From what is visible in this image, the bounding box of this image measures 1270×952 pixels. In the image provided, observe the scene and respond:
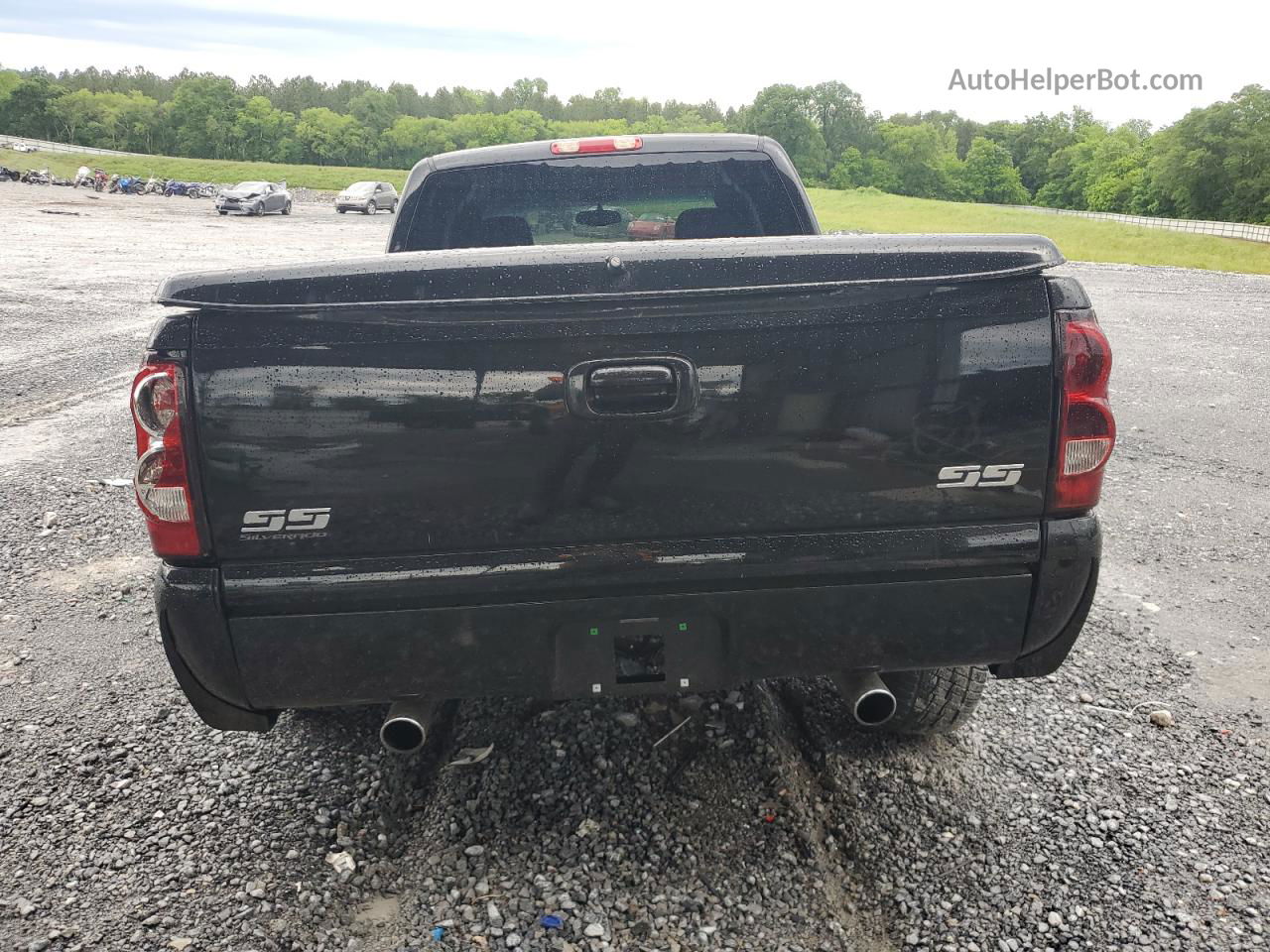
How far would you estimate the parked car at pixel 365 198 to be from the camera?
1783 inches

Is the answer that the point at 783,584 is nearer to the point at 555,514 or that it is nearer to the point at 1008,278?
the point at 555,514

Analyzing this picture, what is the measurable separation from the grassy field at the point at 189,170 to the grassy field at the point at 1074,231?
1566 inches

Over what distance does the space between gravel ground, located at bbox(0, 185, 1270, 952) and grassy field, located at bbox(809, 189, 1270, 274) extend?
2953 centimetres

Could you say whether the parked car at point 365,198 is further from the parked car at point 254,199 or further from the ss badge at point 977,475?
the ss badge at point 977,475

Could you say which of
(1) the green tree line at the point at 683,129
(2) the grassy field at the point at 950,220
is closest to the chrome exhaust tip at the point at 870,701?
(2) the grassy field at the point at 950,220

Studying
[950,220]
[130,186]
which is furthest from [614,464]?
[130,186]

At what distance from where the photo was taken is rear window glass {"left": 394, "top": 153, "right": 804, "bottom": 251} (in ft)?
14.1

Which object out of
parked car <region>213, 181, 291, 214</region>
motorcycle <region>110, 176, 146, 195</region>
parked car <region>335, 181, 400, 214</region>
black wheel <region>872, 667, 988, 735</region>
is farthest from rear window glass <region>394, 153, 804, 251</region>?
motorcycle <region>110, 176, 146, 195</region>

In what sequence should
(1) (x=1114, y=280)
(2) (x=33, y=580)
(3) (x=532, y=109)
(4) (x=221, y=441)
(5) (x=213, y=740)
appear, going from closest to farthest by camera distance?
(4) (x=221, y=441) < (5) (x=213, y=740) < (2) (x=33, y=580) < (1) (x=1114, y=280) < (3) (x=532, y=109)

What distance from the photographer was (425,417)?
227cm

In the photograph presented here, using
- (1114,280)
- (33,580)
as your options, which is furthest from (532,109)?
(33,580)

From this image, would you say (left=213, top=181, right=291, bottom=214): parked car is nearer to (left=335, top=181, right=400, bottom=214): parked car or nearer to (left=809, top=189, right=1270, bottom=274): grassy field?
(left=335, top=181, right=400, bottom=214): parked car

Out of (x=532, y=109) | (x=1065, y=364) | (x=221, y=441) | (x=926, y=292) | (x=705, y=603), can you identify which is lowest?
(x=705, y=603)

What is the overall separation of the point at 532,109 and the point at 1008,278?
6961 inches
